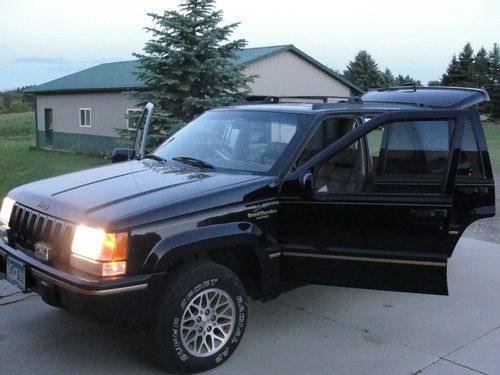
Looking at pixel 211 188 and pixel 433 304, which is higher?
pixel 211 188

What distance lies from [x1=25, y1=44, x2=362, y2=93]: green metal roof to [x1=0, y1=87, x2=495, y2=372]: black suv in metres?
15.6

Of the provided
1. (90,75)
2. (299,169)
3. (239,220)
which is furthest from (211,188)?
(90,75)

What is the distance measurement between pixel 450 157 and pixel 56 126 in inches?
1106

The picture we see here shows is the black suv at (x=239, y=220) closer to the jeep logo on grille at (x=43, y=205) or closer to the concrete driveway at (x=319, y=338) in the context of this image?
the jeep logo on grille at (x=43, y=205)

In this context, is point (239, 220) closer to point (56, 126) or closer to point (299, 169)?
point (299, 169)

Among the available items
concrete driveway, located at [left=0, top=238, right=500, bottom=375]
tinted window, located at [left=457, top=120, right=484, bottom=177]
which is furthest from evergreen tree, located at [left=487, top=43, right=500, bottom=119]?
concrete driveway, located at [left=0, top=238, right=500, bottom=375]

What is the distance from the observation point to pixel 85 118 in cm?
2711

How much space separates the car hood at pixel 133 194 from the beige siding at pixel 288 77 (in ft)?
58.1

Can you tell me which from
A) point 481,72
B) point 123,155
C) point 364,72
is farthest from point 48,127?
point 481,72

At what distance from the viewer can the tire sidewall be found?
11.5 ft

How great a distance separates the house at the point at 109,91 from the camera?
904 inches

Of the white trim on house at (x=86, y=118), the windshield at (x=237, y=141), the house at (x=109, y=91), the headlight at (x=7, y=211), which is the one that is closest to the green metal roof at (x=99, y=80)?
the house at (x=109, y=91)

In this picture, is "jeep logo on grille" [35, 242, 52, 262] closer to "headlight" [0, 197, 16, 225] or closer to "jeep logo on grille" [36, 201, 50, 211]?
"jeep logo on grille" [36, 201, 50, 211]

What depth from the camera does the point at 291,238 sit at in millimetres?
4086
